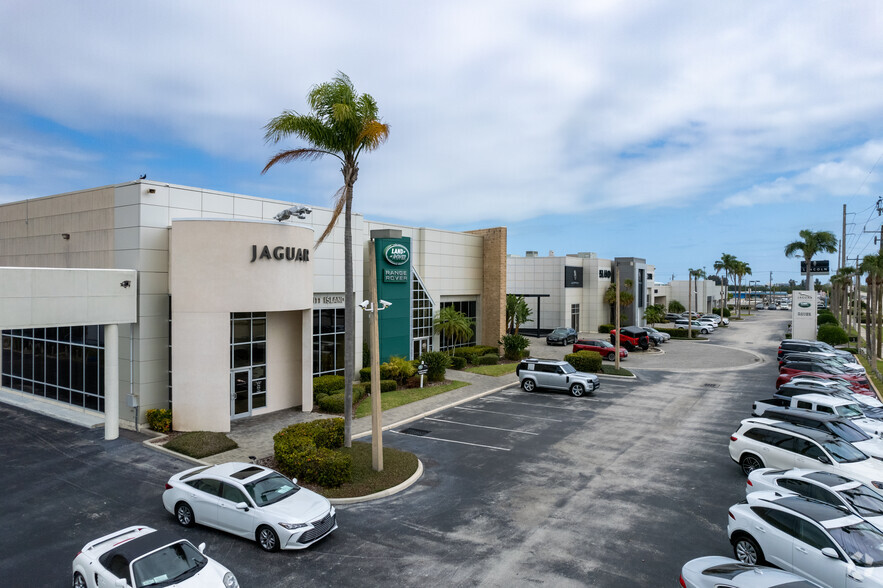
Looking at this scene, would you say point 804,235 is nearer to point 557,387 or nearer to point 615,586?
point 557,387

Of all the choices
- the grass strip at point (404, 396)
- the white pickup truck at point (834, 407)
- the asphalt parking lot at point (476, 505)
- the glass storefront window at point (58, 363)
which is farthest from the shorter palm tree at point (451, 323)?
the glass storefront window at point (58, 363)

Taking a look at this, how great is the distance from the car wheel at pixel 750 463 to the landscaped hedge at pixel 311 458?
11.7 m

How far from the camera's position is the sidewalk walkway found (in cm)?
1762

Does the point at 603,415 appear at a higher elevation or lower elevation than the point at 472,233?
lower

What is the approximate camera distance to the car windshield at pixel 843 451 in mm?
14086

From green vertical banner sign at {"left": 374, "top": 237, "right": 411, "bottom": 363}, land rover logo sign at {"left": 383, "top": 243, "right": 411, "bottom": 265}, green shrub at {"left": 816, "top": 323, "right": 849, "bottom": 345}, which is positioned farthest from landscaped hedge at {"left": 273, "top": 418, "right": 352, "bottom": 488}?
green shrub at {"left": 816, "top": 323, "right": 849, "bottom": 345}

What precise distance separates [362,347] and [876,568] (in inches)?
950

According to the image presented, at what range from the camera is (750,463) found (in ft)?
50.6

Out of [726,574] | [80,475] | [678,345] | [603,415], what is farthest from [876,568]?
[678,345]

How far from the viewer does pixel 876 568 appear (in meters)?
8.55

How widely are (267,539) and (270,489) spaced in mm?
1159

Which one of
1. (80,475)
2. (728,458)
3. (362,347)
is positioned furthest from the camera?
(362,347)

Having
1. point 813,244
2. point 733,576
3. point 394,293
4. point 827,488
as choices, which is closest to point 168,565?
point 733,576

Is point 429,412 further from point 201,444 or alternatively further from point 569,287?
point 569,287
